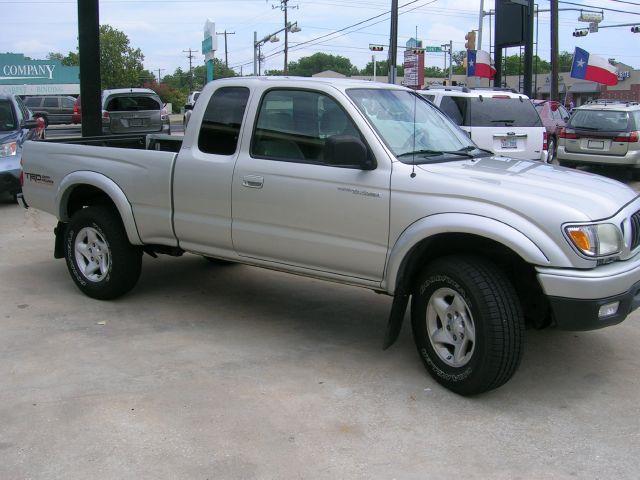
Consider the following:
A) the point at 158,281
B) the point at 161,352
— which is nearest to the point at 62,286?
the point at 158,281

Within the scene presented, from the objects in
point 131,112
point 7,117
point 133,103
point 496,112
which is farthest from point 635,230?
point 133,103

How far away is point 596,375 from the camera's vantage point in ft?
14.6

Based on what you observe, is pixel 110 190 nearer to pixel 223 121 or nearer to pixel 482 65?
pixel 223 121

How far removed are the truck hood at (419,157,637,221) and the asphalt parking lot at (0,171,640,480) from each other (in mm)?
1168

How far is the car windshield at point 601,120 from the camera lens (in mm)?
13766

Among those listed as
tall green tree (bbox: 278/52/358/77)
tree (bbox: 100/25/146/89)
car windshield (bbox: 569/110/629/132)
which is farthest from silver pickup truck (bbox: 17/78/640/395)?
tall green tree (bbox: 278/52/358/77)

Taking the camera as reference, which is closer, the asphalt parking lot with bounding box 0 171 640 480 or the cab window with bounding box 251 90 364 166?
the asphalt parking lot with bounding box 0 171 640 480

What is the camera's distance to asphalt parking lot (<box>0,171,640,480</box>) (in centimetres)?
339

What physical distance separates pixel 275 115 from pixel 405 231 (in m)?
1.43

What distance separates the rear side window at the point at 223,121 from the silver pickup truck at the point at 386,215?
0.04ft

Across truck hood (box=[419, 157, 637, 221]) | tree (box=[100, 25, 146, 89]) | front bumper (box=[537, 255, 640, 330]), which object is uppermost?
tree (box=[100, 25, 146, 89])

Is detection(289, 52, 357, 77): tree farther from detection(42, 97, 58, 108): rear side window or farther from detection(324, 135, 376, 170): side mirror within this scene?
detection(324, 135, 376, 170): side mirror

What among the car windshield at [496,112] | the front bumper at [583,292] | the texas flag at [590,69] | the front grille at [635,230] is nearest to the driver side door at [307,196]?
the front bumper at [583,292]

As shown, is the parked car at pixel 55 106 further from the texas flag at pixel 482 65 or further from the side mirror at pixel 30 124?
the side mirror at pixel 30 124
